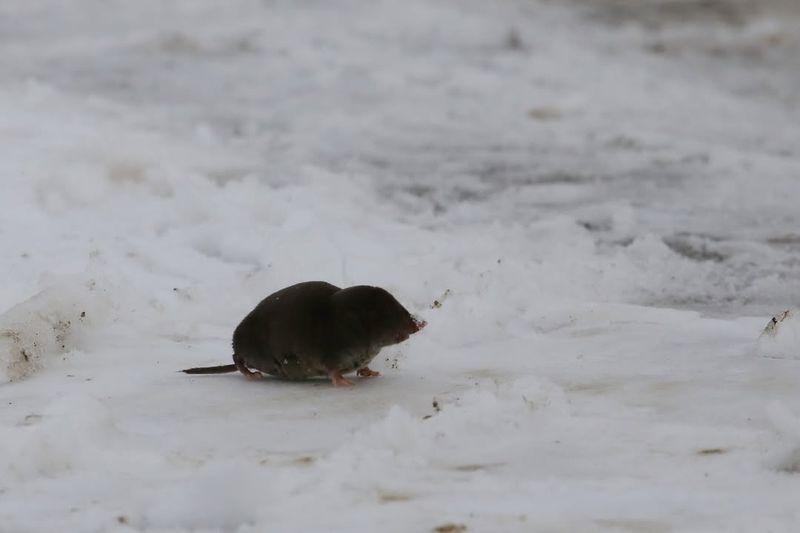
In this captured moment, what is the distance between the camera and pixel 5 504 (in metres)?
2.10

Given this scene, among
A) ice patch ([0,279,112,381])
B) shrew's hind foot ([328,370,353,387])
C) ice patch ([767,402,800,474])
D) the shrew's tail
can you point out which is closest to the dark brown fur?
shrew's hind foot ([328,370,353,387])

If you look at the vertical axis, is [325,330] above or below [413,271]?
above

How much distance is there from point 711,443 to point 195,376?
154cm

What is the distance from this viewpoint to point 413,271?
4.36m

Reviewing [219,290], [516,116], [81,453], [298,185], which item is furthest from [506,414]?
[516,116]

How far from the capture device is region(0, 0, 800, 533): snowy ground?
2143mm

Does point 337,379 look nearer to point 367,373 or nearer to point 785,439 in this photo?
Result: point 367,373

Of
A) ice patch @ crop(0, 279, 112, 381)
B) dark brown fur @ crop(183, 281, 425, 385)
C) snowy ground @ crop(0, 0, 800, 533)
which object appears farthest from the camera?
ice patch @ crop(0, 279, 112, 381)

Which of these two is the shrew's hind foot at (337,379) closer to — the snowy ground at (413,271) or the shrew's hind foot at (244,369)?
the snowy ground at (413,271)

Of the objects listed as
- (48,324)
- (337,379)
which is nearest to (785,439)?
(337,379)

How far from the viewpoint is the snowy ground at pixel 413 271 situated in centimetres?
214

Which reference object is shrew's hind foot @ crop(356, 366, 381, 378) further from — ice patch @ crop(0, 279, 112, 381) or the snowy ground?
ice patch @ crop(0, 279, 112, 381)

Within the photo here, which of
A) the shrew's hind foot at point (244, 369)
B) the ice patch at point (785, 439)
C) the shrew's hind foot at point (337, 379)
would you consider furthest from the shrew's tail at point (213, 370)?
the ice patch at point (785, 439)

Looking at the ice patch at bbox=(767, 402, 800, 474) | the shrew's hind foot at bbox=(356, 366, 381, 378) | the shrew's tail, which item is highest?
the ice patch at bbox=(767, 402, 800, 474)
